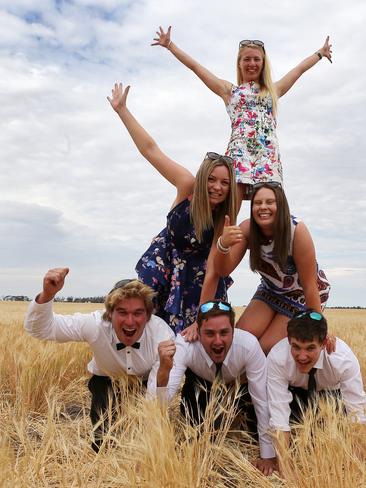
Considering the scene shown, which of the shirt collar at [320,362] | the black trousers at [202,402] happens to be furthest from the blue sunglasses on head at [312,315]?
the black trousers at [202,402]

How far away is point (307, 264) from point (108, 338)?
1.39 m

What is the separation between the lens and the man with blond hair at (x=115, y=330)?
144 inches

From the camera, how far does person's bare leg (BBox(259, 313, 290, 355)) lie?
4195 millimetres

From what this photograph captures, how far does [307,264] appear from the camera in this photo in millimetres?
3832

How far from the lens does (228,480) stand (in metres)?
3.08

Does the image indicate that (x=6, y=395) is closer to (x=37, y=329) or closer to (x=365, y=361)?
(x=37, y=329)

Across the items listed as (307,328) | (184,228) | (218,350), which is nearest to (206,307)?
(218,350)

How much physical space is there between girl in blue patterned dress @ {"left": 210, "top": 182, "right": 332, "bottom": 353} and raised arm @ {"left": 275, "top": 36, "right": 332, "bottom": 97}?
7.25 feet

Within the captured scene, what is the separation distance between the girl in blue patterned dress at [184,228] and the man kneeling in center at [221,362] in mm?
173

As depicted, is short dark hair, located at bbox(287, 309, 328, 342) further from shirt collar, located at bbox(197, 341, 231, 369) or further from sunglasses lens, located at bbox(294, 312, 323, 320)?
shirt collar, located at bbox(197, 341, 231, 369)

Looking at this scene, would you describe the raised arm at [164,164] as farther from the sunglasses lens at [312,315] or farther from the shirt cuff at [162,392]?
the shirt cuff at [162,392]

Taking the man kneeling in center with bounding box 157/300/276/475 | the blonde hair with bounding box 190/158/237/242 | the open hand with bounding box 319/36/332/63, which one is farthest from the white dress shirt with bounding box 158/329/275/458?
the open hand with bounding box 319/36/332/63

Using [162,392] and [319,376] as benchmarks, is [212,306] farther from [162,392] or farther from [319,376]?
[319,376]

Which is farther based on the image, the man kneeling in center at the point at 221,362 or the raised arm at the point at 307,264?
the raised arm at the point at 307,264
